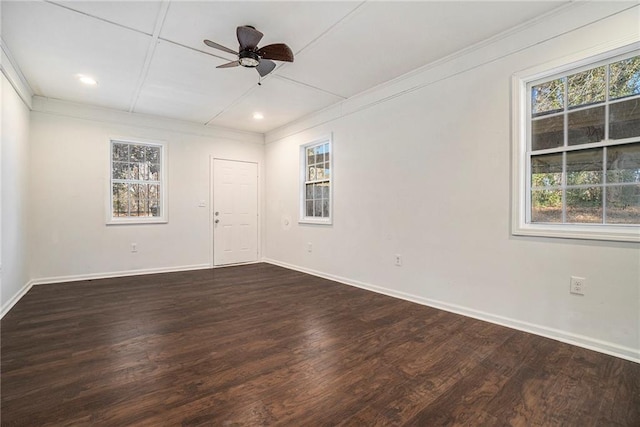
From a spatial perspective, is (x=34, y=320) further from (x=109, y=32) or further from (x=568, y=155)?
(x=568, y=155)

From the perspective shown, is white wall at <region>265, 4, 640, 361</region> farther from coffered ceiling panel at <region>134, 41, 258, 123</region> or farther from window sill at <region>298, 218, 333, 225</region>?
coffered ceiling panel at <region>134, 41, 258, 123</region>

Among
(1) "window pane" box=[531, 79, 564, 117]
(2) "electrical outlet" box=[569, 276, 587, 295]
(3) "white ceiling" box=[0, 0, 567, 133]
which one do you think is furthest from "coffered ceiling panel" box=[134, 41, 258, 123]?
(2) "electrical outlet" box=[569, 276, 587, 295]

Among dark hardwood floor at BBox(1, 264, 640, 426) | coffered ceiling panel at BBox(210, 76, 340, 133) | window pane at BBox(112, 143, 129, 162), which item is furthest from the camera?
window pane at BBox(112, 143, 129, 162)

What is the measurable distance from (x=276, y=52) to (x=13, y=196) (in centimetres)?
350

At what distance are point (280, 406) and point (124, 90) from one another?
14.2 ft

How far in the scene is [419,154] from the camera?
3469mm

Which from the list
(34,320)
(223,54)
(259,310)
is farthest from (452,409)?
(34,320)

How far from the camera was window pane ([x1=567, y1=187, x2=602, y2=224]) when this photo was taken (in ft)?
7.84

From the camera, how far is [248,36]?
2488 millimetres

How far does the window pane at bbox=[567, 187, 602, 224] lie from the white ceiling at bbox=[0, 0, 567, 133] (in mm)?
1501

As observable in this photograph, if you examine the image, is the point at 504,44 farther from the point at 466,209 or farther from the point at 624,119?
the point at 466,209

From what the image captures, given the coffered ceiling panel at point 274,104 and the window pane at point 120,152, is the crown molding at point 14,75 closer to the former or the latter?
the window pane at point 120,152

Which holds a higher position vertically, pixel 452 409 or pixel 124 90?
pixel 124 90

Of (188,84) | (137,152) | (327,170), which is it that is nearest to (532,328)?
(327,170)
